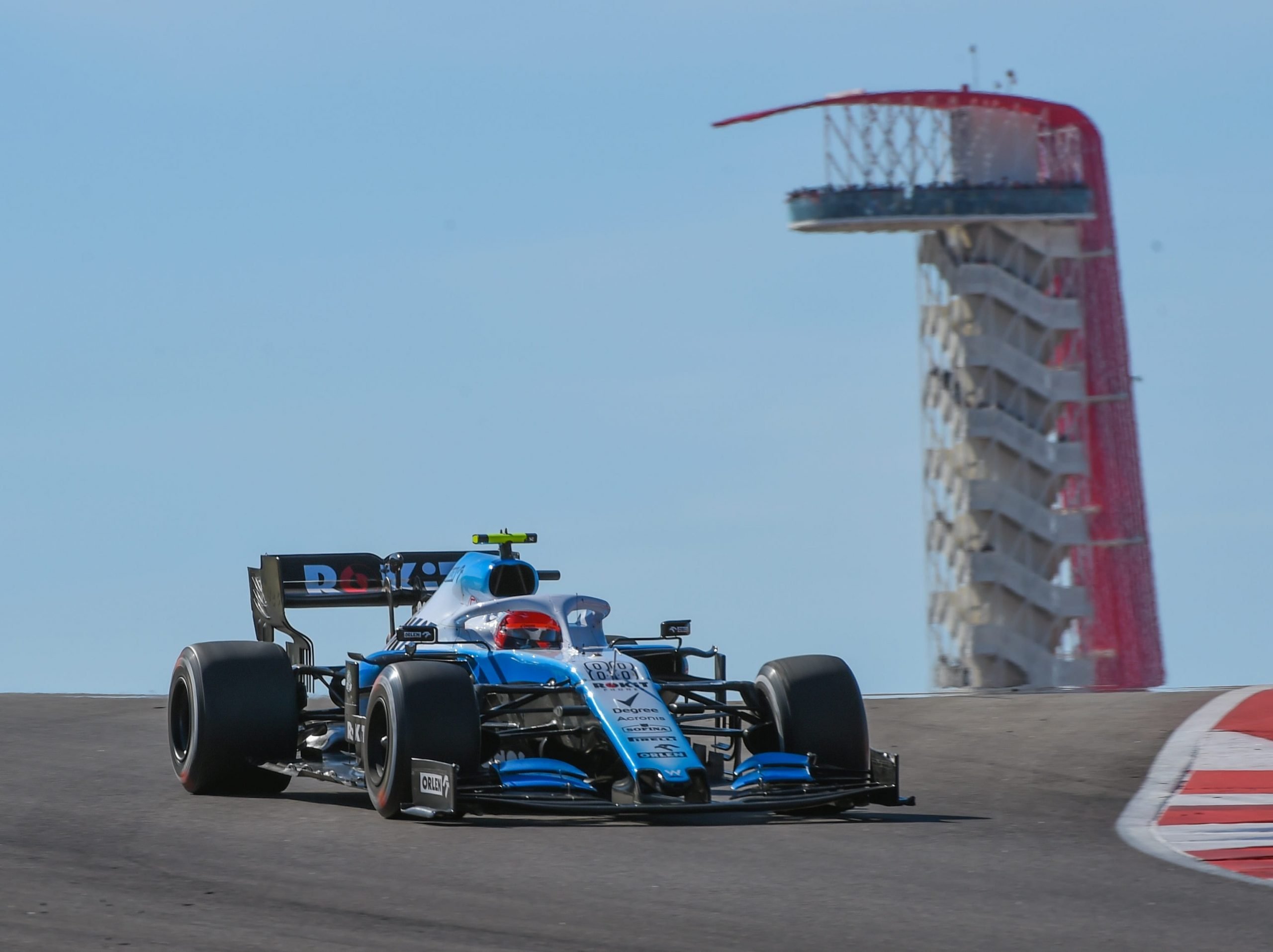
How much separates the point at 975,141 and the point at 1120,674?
61.9 ft

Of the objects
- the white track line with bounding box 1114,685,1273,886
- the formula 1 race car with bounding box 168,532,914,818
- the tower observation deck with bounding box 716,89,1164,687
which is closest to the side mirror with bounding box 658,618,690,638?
the formula 1 race car with bounding box 168,532,914,818

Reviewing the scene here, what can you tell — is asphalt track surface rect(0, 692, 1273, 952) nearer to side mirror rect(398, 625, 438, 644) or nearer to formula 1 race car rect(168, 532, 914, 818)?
formula 1 race car rect(168, 532, 914, 818)

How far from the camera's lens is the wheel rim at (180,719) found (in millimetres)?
11438

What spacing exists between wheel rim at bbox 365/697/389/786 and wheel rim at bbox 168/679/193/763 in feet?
6.25

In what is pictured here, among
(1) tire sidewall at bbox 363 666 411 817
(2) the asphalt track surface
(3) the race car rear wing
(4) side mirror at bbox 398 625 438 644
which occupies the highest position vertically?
(3) the race car rear wing

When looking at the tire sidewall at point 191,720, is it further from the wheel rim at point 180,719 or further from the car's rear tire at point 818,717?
the car's rear tire at point 818,717

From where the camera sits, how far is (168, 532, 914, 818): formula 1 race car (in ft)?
30.9

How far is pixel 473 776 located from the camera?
9.46m

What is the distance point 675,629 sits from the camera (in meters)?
11.7

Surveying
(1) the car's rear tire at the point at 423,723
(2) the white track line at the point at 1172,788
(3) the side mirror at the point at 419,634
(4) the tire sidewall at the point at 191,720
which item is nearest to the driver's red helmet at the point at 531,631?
(3) the side mirror at the point at 419,634

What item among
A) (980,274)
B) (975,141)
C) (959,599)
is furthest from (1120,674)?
(975,141)

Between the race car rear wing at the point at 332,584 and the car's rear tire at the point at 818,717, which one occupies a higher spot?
the race car rear wing at the point at 332,584

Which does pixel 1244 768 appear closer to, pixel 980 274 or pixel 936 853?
pixel 936 853

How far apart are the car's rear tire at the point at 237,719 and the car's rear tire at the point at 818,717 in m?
2.87
